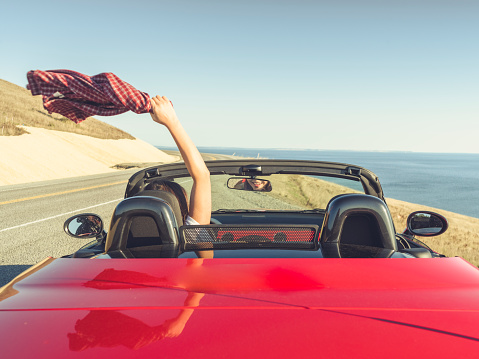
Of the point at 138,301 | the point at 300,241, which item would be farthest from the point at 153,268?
the point at 300,241

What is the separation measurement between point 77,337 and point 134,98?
2.95 ft

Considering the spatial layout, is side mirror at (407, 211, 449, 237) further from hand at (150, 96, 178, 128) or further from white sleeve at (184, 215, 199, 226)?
hand at (150, 96, 178, 128)

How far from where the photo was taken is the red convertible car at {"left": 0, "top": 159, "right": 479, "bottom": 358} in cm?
97

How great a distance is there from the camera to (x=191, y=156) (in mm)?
2064

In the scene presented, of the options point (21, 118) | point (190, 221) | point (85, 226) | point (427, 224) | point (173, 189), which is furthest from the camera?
point (21, 118)

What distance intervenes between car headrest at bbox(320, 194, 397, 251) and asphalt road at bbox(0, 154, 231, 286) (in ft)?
16.3

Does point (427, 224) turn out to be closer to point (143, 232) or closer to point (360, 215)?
point (360, 215)

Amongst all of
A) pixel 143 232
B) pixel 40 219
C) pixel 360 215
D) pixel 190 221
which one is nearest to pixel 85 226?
pixel 190 221

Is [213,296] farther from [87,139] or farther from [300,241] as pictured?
[87,139]

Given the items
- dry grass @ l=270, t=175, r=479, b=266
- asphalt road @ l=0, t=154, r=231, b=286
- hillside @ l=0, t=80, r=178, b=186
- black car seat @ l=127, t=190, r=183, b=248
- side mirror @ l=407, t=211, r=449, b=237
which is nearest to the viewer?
black car seat @ l=127, t=190, r=183, b=248

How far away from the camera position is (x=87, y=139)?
175 feet

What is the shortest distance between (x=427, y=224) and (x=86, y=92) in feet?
8.72

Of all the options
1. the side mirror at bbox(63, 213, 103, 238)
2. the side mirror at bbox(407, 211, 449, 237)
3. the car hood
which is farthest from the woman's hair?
the side mirror at bbox(407, 211, 449, 237)

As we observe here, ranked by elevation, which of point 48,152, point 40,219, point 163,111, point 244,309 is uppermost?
point 163,111
